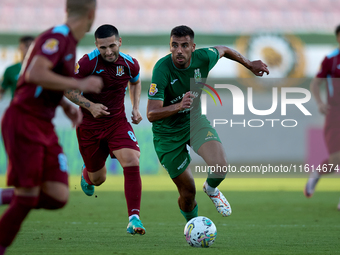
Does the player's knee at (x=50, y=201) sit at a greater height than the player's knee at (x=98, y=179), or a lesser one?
lesser

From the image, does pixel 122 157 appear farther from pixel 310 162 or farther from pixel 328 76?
pixel 310 162

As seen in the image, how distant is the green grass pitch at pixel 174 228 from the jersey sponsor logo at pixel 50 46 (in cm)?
217

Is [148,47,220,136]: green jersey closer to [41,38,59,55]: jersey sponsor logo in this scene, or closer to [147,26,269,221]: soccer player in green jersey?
[147,26,269,221]: soccer player in green jersey

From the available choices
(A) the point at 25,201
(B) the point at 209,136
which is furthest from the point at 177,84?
(A) the point at 25,201

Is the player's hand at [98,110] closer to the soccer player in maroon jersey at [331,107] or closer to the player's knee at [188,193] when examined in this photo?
the player's knee at [188,193]

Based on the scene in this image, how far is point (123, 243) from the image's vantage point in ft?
18.3

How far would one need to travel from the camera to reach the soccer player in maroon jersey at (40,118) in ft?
12.2

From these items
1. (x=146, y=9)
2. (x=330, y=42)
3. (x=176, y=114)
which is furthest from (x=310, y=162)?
(x=176, y=114)

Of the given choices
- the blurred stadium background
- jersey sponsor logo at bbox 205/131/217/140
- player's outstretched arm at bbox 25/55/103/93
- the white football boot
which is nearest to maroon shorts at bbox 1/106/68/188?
player's outstretched arm at bbox 25/55/103/93

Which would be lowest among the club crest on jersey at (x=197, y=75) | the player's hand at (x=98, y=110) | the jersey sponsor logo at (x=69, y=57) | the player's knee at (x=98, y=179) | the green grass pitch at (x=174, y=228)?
the green grass pitch at (x=174, y=228)

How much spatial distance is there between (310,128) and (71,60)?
1716 cm

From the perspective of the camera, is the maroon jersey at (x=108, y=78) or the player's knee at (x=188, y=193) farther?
the maroon jersey at (x=108, y=78)

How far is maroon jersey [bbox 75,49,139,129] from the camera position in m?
6.33

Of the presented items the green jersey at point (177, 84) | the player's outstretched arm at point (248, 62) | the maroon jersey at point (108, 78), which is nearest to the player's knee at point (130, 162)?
the green jersey at point (177, 84)
